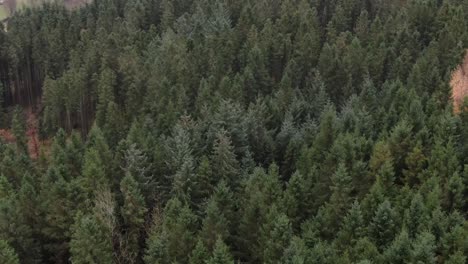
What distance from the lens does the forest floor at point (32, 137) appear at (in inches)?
3467

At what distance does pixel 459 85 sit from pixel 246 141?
92.2 ft

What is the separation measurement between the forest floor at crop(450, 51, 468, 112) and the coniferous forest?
4.33 ft

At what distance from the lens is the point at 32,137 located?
94.9 m

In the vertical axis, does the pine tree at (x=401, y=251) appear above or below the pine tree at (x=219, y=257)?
above

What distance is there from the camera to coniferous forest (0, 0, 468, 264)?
41250mm

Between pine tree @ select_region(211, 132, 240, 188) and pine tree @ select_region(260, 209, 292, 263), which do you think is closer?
pine tree @ select_region(260, 209, 292, 263)

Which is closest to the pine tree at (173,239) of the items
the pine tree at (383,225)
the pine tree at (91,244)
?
the pine tree at (91,244)

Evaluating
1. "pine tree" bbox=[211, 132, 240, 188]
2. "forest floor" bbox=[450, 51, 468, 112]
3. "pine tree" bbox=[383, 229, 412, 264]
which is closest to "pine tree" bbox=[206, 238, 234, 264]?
"pine tree" bbox=[383, 229, 412, 264]

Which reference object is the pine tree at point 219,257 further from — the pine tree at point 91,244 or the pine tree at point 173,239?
the pine tree at point 91,244

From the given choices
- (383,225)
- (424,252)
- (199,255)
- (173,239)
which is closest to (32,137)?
(173,239)

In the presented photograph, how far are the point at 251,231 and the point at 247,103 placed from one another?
35366mm

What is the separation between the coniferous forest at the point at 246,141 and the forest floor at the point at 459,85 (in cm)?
132

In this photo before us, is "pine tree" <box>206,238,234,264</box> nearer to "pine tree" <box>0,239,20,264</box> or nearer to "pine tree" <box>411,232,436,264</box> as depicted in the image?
"pine tree" <box>411,232,436,264</box>

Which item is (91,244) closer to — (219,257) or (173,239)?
(173,239)
